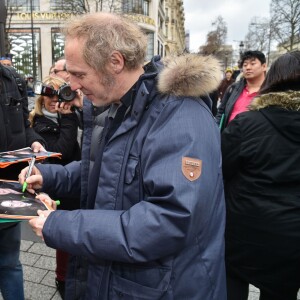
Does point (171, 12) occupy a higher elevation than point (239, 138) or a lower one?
higher

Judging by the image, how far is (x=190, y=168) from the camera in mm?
1166

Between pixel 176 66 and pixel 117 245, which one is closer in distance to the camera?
pixel 117 245

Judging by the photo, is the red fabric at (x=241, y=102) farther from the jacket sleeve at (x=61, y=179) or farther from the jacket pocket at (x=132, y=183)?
the jacket pocket at (x=132, y=183)

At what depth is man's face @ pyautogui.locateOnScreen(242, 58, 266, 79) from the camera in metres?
4.37

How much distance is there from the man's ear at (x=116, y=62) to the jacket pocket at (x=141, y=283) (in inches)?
30.4

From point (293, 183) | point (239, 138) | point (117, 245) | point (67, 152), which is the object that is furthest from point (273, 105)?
point (67, 152)

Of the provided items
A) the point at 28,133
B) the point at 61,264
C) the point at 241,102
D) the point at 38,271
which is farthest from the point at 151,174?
the point at 241,102

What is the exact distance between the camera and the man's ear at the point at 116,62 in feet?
4.36

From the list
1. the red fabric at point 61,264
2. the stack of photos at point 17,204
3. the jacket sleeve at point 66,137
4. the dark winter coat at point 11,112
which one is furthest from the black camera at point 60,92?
the red fabric at point 61,264

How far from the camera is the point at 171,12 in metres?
63.2

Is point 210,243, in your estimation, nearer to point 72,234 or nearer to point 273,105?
point 72,234

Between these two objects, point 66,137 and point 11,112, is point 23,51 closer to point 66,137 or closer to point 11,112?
point 66,137

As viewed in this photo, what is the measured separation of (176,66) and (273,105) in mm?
861

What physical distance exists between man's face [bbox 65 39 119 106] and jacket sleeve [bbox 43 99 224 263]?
0.92ft
